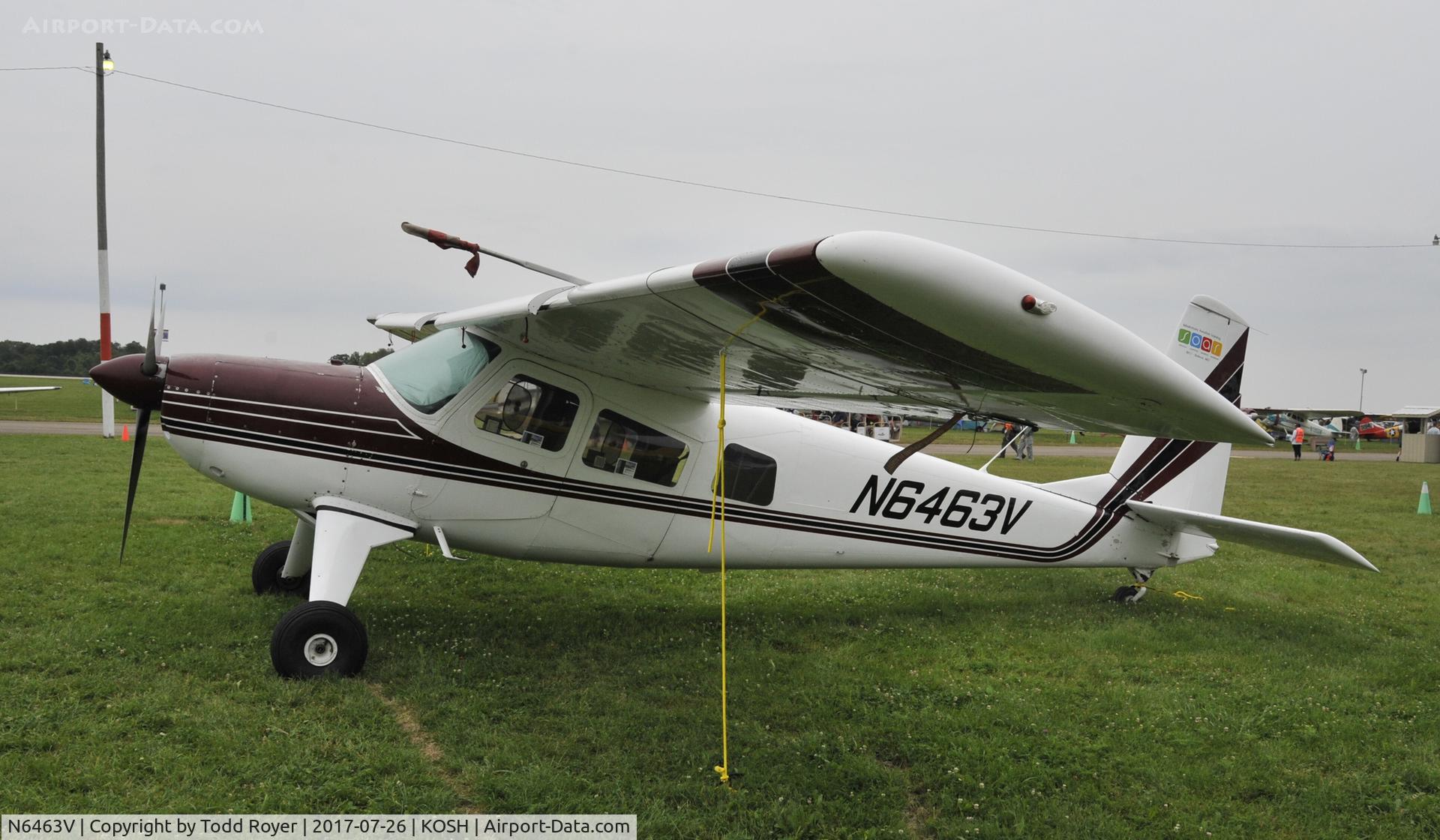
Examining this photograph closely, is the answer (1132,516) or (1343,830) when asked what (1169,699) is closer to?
(1343,830)

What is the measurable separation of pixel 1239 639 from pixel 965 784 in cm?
409

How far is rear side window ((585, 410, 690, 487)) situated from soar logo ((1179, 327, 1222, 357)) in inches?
165

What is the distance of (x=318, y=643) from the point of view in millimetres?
5230

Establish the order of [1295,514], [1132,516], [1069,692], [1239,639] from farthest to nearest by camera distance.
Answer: [1295,514]
[1132,516]
[1239,639]
[1069,692]

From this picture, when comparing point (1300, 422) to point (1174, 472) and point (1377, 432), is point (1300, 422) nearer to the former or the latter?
point (1377, 432)

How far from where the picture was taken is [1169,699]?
5.57m

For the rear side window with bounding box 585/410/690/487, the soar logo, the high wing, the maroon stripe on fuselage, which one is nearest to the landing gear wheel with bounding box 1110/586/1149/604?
the soar logo

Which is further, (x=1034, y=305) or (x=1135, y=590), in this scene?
(x=1135, y=590)

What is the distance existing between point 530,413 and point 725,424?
1422mm

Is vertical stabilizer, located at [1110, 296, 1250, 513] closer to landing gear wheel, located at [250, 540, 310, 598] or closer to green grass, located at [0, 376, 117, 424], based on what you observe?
landing gear wheel, located at [250, 540, 310, 598]

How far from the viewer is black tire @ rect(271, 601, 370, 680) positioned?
511cm

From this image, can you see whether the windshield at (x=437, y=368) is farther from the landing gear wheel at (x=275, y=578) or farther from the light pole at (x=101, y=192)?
the light pole at (x=101, y=192)

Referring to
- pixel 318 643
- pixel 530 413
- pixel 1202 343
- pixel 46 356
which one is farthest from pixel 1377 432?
pixel 46 356

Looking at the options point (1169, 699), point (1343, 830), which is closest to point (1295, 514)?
point (1169, 699)
